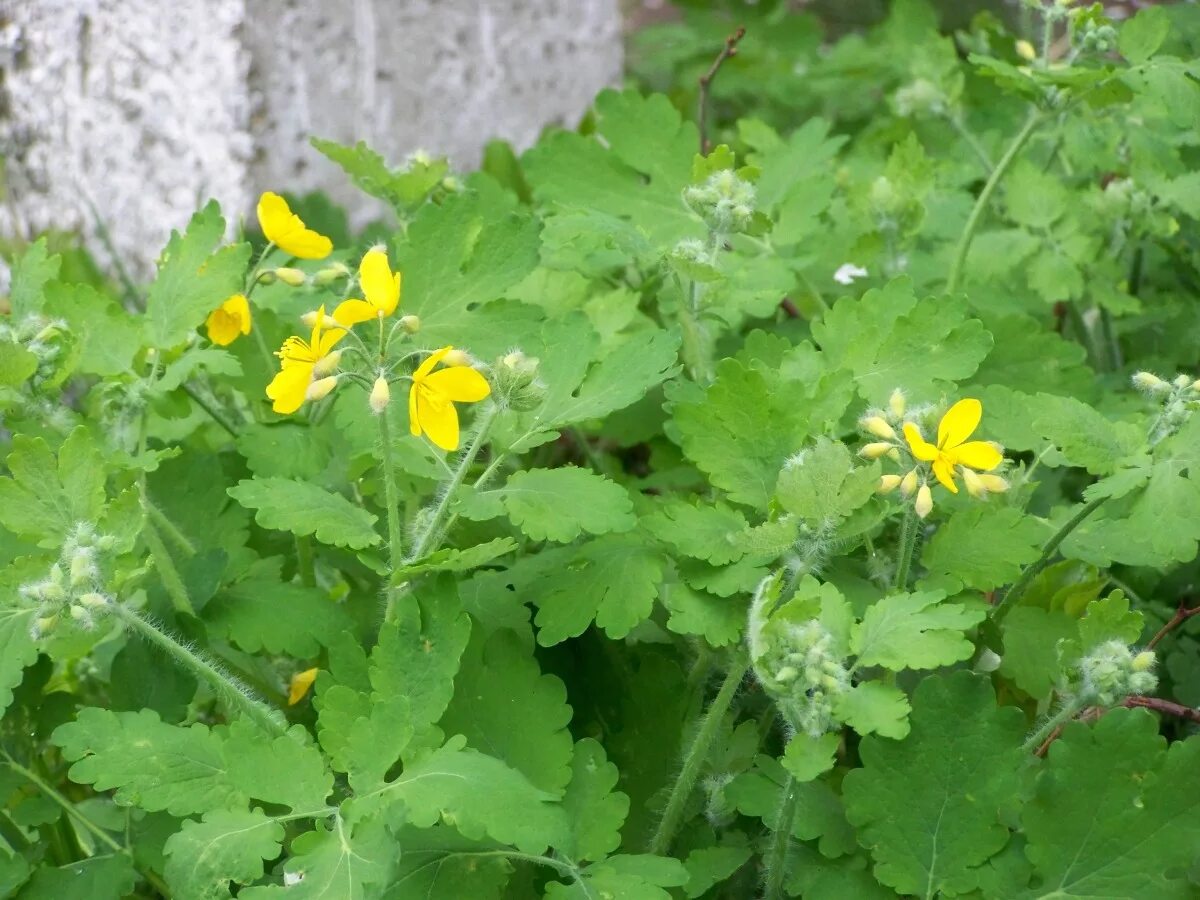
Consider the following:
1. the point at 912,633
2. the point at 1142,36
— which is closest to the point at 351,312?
the point at 912,633

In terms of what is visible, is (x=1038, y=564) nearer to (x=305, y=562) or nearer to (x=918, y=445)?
(x=918, y=445)

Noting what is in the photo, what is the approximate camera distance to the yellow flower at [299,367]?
40.8 inches

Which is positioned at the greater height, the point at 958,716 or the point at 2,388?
the point at 2,388

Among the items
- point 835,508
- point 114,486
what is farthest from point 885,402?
point 114,486

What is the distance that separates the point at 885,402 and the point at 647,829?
519 millimetres

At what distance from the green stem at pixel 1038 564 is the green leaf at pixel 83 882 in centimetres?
95

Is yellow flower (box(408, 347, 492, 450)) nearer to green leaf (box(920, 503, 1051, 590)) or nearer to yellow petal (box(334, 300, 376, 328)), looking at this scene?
yellow petal (box(334, 300, 376, 328))

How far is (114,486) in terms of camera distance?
1.35 metres

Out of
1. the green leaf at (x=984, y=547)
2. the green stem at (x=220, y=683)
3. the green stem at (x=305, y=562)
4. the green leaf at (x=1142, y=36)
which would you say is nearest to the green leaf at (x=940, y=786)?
the green leaf at (x=984, y=547)

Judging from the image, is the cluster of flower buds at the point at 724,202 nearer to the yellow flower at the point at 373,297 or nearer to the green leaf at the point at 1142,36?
the yellow flower at the point at 373,297

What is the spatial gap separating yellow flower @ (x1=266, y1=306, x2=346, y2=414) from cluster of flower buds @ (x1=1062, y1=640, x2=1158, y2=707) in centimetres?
76

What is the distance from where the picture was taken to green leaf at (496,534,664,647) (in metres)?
1.10

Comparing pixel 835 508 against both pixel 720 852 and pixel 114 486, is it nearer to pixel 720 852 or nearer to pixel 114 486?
pixel 720 852

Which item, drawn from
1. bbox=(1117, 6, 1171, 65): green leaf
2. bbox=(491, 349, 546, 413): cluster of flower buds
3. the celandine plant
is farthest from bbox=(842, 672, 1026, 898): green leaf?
bbox=(1117, 6, 1171, 65): green leaf
